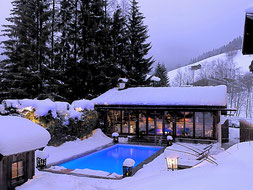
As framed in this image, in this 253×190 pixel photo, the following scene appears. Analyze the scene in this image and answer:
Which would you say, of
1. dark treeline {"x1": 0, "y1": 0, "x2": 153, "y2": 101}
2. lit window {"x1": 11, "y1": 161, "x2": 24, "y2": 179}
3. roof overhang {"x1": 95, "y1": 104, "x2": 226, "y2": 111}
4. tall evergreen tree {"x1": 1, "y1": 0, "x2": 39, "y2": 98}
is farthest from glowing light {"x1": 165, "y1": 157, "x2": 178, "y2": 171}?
tall evergreen tree {"x1": 1, "y1": 0, "x2": 39, "y2": 98}

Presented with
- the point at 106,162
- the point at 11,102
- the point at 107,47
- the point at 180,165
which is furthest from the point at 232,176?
the point at 107,47

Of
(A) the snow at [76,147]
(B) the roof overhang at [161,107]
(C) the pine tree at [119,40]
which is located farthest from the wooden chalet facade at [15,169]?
(C) the pine tree at [119,40]

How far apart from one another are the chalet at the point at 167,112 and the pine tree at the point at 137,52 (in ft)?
27.8

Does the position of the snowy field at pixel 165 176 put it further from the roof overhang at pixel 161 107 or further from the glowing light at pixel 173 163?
the roof overhang at pixel 161 107

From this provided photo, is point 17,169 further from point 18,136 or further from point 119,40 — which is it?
point 119,40

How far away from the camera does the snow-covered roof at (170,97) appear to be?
53.4 feet

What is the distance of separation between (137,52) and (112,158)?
18.8m

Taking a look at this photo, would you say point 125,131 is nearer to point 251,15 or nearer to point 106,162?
point 106,162

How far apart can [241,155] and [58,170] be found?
8248 mm

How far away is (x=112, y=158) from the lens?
13.8m

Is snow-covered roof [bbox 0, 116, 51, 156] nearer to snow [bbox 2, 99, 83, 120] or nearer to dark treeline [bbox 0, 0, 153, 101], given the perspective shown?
snow [bbox 2, 99, 83, 120]

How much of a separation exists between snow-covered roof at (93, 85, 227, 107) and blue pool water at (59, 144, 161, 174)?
388 cm

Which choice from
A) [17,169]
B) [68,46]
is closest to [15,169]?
[17,169]

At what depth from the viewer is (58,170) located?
10320 mm
